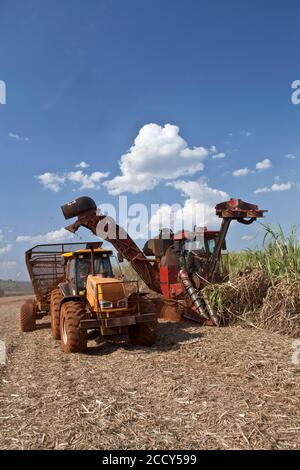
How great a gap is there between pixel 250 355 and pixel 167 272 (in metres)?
5.57

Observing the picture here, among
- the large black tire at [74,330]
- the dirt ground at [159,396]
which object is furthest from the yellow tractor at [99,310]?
the dirt ground at [159,396]

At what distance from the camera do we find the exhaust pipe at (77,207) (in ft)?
36.0

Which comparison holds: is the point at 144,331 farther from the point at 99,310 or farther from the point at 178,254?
the point at 178,254

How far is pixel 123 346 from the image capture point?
852 centimetres

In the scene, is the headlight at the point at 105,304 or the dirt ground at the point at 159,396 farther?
the headlight at the point at 105,304

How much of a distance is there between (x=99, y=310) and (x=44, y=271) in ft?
16.2

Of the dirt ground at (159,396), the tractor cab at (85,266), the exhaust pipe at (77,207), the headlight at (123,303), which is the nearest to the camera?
the dirt ground at (159,396)

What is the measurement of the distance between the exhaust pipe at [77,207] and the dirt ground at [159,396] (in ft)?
12.5

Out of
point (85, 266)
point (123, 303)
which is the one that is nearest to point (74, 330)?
point (123, 303)

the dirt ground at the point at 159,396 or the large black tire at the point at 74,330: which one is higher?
the large black tire at the point at 74,330

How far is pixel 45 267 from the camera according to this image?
1241 centimetres

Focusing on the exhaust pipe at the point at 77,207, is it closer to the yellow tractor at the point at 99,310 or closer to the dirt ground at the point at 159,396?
the yellow tractor at the point at 99,310

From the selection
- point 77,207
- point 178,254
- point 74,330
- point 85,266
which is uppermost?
point 77,207
